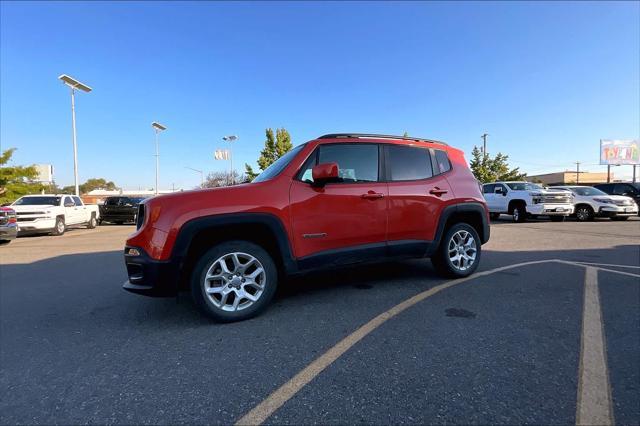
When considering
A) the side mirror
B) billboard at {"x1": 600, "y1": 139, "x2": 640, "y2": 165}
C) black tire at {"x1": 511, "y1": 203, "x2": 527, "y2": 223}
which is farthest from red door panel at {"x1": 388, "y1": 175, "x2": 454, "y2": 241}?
billboard at {"x1": 600, "y1": 139, "x2": 640, "y2": 165}

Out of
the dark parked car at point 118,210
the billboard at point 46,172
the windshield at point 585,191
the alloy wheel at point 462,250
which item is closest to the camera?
the alloy wheel at point 462,250

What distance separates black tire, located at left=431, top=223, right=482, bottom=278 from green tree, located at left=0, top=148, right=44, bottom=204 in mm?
30638


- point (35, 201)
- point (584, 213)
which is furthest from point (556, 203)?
point (35, 201)

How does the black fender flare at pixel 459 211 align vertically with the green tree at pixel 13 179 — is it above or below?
below

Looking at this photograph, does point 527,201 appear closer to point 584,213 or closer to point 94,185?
point 584,213

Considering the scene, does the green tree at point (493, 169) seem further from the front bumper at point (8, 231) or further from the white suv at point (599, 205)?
the front bumper at point (8, 231)

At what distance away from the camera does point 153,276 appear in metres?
3.25

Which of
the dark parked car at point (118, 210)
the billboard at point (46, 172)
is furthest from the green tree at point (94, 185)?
the dark parked car at point (118, 210)

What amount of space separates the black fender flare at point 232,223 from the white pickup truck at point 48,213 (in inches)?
524

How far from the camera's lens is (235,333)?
3227mm

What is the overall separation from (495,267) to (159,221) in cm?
523

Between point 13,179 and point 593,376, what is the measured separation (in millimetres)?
34439

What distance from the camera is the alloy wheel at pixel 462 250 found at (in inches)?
196

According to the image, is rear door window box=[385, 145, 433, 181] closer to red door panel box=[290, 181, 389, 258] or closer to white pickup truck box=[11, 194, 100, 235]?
red door panel box=[290, 181, 389, 258]
